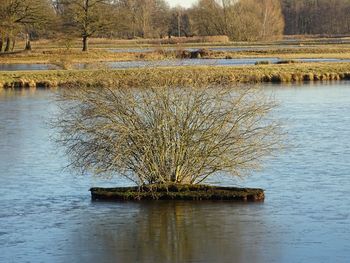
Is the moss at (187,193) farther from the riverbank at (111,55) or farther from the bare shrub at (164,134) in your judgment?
the riverbank at (111,55)

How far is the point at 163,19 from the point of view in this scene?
103m

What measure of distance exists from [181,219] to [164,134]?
7.83 feet

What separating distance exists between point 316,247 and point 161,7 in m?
96.1

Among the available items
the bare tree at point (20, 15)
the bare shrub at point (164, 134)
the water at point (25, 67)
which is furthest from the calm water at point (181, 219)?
the bare tree at point (20, 15)

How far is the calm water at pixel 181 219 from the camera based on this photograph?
1414 cm

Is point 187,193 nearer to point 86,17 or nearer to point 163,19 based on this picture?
point 86,17

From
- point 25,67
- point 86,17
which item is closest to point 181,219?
point 25,67

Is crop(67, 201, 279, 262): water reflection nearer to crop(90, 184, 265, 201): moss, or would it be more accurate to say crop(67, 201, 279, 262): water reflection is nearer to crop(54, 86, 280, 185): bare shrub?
crop(90, 184, 265, 201): moss

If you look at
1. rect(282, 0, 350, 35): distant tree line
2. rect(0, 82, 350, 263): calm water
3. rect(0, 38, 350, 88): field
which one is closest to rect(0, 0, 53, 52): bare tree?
rect(0, 38, 350, 88): field

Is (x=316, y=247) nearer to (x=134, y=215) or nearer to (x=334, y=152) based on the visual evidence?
(x=134, y=215)

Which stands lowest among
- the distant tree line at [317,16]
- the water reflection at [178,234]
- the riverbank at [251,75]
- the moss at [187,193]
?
the water reflection at [178,234]

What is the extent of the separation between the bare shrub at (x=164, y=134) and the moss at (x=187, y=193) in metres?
0.29

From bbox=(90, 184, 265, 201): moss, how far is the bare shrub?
0.29 meters

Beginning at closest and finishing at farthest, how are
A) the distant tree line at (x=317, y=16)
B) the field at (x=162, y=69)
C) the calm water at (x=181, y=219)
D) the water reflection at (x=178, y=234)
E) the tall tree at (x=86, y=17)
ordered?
1. the water reflection at (x=178, y=234)
2. the calm water at (x=181, y=219)
3. the field at (x=162, y=69)
4. the tall tree at (x=86, y=17)
5. the distant tree line at (x=317, y=16)
